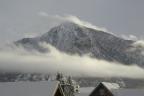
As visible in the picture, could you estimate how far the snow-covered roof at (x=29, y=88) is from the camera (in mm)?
43688

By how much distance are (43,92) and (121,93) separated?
25448 mm

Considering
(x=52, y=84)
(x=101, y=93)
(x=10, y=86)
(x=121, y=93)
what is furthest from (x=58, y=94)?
(x=101, y=93)

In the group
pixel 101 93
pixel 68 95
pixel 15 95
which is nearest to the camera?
pixel 15 95

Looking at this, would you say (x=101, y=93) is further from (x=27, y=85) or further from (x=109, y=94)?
(x=27, y=85)

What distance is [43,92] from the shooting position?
4381 centimetres

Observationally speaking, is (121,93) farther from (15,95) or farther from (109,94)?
(15,95)

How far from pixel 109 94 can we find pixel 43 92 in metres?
39.4

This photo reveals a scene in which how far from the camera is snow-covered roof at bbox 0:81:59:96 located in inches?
1720

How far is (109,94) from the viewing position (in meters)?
81.3

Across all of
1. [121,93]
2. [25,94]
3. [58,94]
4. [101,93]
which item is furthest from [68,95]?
[25,94]

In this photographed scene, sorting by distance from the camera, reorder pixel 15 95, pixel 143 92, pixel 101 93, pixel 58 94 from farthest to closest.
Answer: pixel 101 93
pixel 143 92
pixel 58 94
pixel 15 95

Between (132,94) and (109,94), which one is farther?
(109,94)

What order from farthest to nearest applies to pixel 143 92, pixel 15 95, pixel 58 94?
pixel 143 92
pixel 58 94
pixel 15 95

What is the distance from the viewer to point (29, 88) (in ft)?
147
